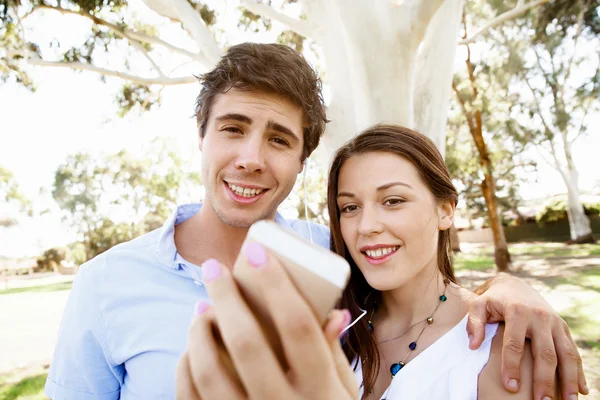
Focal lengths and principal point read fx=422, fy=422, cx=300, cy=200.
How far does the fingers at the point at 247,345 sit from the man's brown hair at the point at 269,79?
57.6 inches

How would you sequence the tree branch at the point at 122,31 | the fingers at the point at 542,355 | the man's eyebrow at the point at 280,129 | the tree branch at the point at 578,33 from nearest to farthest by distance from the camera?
the fingers at the point at 542,355, the man's eyebrow at the point at 280,129, the tree branch at the point at 122,31, the tree branch at the point at 578,33

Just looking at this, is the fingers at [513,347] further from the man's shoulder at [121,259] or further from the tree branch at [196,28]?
the tree branch at [196,28]

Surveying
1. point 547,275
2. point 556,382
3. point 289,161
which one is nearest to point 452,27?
point 289,161

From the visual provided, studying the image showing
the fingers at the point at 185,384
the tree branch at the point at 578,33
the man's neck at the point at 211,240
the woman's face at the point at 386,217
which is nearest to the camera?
the fingers at the point at 185,384

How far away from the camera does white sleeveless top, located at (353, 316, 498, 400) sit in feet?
5.07

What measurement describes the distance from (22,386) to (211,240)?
604 cm

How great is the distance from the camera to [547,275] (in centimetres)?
1154

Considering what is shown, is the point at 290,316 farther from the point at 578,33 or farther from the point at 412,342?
the point at 578,33

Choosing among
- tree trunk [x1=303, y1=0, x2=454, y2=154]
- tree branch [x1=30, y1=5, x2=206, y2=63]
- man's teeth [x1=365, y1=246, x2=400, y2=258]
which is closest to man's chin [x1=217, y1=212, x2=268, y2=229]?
man's teeth [x1=365, y1=246, x2=400, y2=258]

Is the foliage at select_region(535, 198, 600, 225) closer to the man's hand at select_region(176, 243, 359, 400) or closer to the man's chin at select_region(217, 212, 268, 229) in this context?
the man's chin at select_region(217, 212, 268, 229)

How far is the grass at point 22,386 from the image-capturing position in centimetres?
576

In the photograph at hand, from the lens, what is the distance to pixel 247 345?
59 centimetres

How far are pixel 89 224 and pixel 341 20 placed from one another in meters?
37.5

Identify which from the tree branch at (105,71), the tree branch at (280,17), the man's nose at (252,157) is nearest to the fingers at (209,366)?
the man's nose at (252,157)
